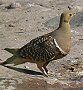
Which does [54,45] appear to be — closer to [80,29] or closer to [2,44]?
[2,44]

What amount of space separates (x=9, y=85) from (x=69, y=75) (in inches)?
51.1

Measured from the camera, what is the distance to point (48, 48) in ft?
26.2

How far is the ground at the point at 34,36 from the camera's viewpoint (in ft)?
25.8

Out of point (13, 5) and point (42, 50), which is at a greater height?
point (42, 50)

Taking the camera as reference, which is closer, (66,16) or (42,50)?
(42,50)

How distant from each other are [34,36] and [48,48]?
10.0 ft

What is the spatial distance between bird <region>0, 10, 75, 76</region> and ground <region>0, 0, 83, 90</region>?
28cm

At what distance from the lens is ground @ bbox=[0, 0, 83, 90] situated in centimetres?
786

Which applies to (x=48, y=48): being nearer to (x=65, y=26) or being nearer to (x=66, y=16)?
(x=65, y=26)

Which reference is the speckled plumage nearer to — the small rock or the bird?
the bird

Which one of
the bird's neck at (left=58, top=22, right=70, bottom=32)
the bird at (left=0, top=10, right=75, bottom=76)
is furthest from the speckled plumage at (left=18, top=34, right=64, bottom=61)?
the bird's neck at (left=58, top=22, right=70, bottom=32)

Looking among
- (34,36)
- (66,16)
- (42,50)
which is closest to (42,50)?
(42,50)

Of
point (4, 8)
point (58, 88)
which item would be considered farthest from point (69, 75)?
point (4, 8)

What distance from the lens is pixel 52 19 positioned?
1210cm
